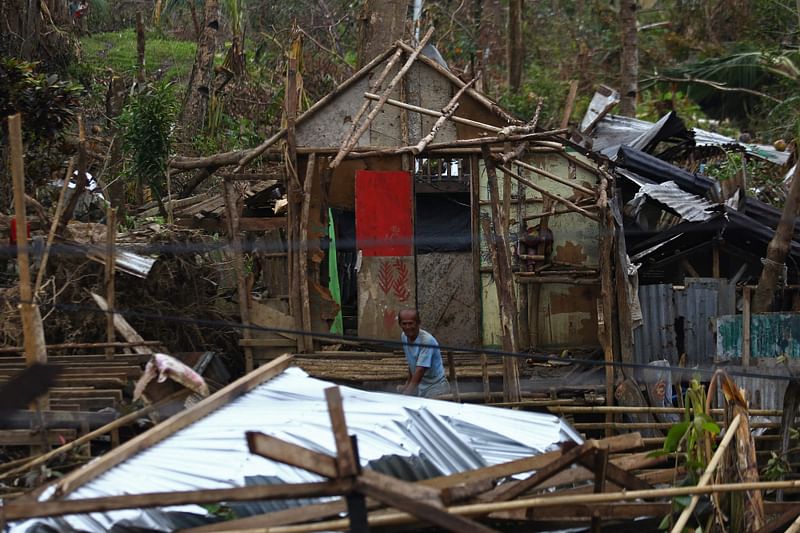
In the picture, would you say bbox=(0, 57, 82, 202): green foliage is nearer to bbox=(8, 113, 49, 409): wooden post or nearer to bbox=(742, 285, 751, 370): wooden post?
bbox=(8, 113, 49, 409): wooden post

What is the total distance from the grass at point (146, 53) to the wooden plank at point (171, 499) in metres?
17.7

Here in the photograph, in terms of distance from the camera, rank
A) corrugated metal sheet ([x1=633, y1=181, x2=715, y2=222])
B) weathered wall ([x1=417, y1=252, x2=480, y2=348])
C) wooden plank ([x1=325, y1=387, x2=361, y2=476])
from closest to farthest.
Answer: wooden plank ([x1=325, y1=387, x2=361, y2=476]) → corrugated metal sheet ([x1=633, y1=181, x2=715, y2=222]) → weathered wall ([x1=417, y1=252, x2=480, y2=348])

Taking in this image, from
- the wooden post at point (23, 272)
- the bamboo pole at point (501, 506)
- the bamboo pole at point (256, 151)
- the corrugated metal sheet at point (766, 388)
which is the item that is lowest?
the corrugated metal sheet at point (766, 388)

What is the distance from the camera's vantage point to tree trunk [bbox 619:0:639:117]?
57.3 feet

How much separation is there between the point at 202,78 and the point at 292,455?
578 inches

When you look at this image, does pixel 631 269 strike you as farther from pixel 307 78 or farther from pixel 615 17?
pixel 615 17

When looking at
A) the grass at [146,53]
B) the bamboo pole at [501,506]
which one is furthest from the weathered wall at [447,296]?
the grass at [146,53]

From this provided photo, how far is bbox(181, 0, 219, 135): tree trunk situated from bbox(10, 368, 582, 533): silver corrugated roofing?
11.4m

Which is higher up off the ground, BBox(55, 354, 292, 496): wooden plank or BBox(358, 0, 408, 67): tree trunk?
BBox(358, 0, 408, 67): tree trunk

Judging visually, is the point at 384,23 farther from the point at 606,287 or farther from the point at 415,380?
the point at 415,380

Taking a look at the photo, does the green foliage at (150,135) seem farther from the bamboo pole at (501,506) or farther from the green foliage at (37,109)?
the bamboo pole at (501,506)

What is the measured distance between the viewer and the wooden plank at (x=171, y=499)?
3.99m

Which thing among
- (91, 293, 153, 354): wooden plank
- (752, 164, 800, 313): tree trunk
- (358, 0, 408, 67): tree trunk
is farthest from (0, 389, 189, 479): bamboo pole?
(358, 0, 408, 67): tree trunk

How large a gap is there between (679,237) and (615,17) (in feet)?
46.6
